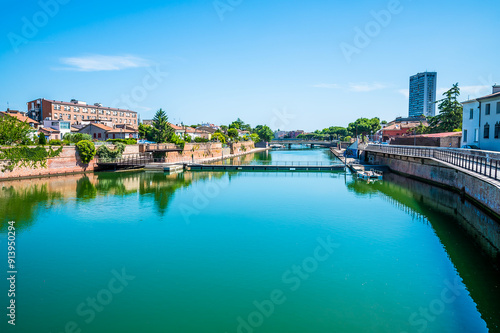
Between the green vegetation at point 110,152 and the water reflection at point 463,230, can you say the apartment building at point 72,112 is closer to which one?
the green vegetation at point 110,152

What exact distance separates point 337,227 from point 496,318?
979 centimetres

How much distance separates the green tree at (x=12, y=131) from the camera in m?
37.8

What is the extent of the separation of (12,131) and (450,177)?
4570 cm

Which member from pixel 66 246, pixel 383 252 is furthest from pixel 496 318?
pixel 66 246

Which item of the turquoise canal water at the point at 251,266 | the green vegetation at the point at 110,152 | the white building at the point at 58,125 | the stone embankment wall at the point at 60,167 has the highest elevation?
the white building at the point at 58,125

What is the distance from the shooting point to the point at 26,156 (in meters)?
38.2

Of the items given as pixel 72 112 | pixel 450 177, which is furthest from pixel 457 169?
pixel 72 112

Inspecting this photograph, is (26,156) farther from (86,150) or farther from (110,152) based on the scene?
(110,152)

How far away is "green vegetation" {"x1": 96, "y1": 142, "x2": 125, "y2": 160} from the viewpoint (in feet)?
155

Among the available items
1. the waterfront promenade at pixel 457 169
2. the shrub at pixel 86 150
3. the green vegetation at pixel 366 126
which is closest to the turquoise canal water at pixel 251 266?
the waterfront promenade at pixel 457 169

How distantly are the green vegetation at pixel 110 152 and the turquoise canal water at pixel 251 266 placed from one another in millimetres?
20627

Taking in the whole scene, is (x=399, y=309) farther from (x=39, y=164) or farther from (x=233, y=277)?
(x=39, y=164)

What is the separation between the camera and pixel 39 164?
39.8 meters

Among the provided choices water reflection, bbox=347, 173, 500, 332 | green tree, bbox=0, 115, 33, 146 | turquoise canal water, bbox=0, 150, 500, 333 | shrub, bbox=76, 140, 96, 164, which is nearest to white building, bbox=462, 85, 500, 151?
water reflection, bbox=347, 173, 500, 332
